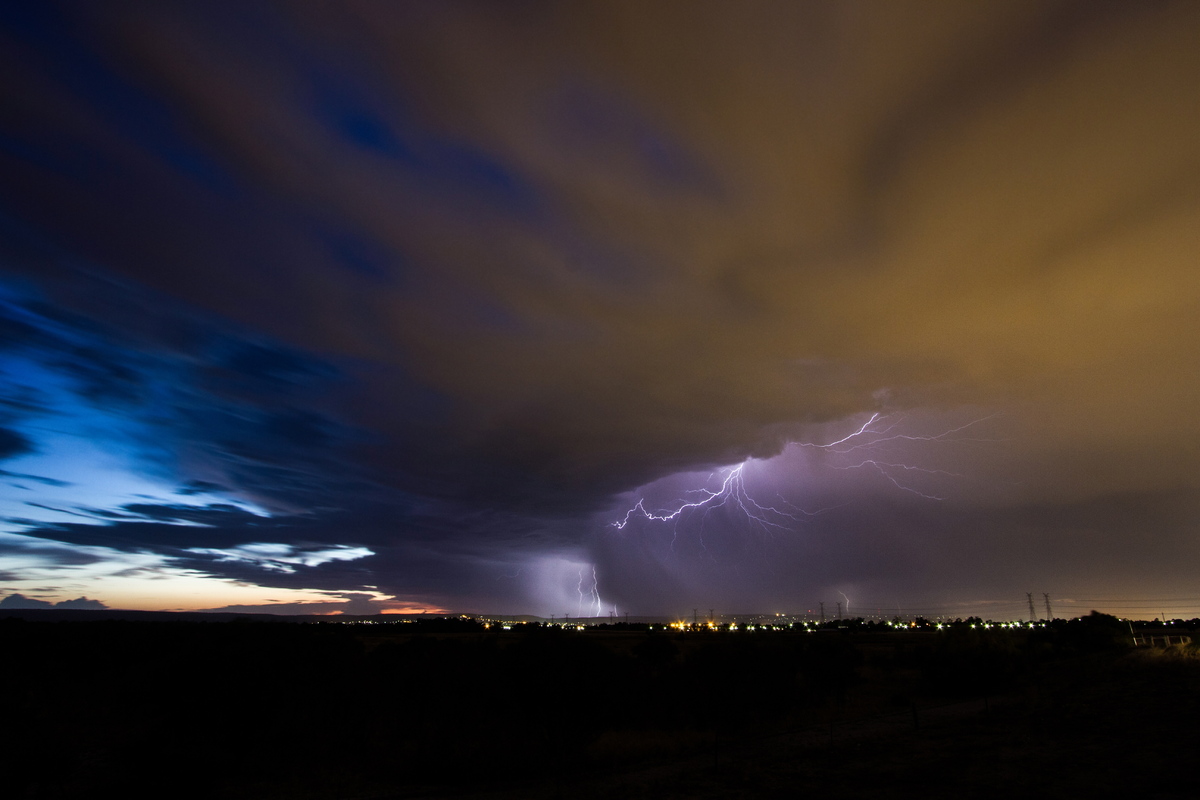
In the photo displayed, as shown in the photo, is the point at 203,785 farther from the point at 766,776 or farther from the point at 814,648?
the point at 814,648

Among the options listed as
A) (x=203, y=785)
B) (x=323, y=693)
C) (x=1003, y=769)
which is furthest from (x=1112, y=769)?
(x=323, y=693)

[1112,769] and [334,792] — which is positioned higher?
[1112,769]

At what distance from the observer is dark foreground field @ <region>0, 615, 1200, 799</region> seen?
57.8 feet

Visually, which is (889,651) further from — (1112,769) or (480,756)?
(480,756)

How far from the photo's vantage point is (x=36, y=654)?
134 ft

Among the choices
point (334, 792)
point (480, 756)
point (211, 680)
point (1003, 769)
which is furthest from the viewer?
point (211, 680)

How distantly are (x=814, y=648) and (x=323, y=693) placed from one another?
104 ft

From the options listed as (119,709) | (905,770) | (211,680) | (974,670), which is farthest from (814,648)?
(119,709)

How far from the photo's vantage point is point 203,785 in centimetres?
1786

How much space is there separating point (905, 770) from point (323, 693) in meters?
22.9

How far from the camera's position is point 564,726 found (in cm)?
2278

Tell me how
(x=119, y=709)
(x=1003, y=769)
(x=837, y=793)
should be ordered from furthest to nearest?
(x=119, y=709)
(x=1003, y=769)
(x=837, y=793)

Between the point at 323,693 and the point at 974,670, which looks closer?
the point at 323,693

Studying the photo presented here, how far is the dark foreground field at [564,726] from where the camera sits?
57.8 ft
